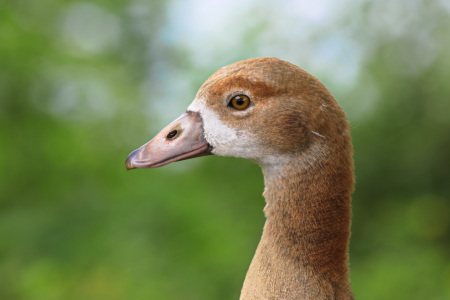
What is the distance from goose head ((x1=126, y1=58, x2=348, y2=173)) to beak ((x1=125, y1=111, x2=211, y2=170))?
29mm

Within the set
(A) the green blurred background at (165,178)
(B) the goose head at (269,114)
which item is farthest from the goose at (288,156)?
(A) the green blurred background at (165,178)

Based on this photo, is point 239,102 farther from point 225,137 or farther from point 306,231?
point 306,231

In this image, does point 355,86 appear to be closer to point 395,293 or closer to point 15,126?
point 395,293

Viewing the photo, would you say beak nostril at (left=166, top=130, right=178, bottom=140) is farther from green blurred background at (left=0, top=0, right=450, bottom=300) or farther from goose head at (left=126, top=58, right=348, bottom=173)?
green blurred background at (left=0, top=0, right=450, bottom=300)

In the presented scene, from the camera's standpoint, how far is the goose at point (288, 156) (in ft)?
4.96

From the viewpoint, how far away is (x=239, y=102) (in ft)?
5.07

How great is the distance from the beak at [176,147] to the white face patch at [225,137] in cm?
3

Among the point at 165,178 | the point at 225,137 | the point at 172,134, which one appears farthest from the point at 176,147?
the point at 165,178

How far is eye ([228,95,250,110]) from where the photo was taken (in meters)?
1.54

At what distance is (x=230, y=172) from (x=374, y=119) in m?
1.59

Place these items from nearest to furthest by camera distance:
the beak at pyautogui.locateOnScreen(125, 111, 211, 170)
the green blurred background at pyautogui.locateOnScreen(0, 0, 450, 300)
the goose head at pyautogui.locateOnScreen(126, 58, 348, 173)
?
the goose head at pyautogui.locateOnScreen(126, 58, 348, 173), the beak at pyautogui.locateOnScreen(125, 111, 211, 170), the green blurred background at pyautogui.locateOnScreen(0, 0, 450, 300)

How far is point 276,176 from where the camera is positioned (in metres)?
1.57

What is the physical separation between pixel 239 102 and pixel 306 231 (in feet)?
1.53

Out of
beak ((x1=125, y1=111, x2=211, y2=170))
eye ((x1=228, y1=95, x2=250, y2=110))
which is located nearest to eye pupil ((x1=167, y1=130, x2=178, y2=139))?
beak ((x1=125, y1=111, x2=211, y2=170))
